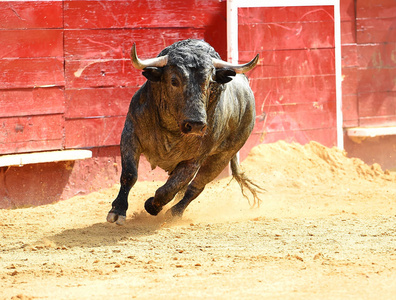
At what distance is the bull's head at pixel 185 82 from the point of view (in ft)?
18.0

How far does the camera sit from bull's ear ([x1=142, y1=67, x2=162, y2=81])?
18.5ft

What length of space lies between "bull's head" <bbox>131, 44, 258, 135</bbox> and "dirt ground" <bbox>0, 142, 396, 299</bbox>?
0.84m

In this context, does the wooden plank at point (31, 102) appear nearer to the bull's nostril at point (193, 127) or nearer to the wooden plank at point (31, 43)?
the wooden plank at point (31, 43)

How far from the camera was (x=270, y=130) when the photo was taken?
29.1ft

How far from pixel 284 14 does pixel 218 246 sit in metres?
4.31

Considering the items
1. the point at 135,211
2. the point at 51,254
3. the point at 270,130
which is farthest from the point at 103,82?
the point at 51,254

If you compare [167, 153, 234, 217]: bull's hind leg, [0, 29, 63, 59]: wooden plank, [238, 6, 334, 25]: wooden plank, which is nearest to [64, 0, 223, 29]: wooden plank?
[0, 29, 63, 59]: wooden plank

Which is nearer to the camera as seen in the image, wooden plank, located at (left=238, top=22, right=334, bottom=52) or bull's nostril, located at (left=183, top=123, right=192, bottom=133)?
bull's nostril, located at (left=183, top=123, right=192, bottom=133)

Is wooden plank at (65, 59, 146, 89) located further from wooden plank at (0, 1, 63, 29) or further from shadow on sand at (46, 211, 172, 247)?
shadow on sand at (46, 211, 172, 247)

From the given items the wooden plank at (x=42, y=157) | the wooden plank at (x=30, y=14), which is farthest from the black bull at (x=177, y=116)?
the wooden plank at (x=30, y=14)

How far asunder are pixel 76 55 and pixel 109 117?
2.30 ft

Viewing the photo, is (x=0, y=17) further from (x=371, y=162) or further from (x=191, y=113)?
(x=371, y=162)

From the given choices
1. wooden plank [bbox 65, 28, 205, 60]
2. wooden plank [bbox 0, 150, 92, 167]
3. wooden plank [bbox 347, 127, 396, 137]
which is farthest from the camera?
wooden plank [bbox 347, 127, 396, 137]

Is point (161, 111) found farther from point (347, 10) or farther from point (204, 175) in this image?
point (347, 10)
